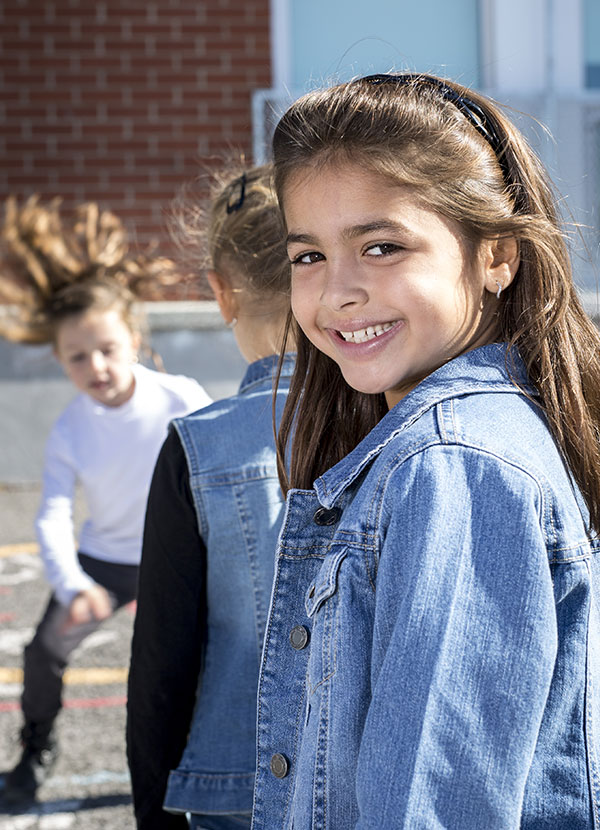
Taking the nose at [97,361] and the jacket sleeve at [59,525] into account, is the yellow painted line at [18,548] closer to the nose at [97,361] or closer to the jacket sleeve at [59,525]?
the jacket sleeve at [59,525]

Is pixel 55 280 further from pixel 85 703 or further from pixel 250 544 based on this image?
pixel 250 544

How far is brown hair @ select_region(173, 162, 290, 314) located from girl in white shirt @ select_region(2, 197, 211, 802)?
1.02 metres

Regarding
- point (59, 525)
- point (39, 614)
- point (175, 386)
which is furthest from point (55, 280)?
point (39, 614)

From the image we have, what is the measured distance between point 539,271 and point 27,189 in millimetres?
6476

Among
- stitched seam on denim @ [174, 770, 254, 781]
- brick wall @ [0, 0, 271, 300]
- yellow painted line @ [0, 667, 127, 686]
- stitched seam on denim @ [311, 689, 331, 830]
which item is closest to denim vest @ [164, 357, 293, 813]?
stitched seam on denim @ [174, 770, 254, 781]

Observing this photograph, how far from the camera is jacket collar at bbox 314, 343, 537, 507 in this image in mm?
1148

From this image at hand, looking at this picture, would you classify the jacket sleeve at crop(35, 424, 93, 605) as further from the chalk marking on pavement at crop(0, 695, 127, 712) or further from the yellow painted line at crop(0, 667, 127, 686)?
the yellow painted line at crop(0, 667, 127, 686)

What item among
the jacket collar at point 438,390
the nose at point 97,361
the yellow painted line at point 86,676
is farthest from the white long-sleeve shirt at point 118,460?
the jacket collar at point 438,390

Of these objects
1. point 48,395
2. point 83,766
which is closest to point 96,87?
point 48,395

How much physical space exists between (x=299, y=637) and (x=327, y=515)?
6.5 inches

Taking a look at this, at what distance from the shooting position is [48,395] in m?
6.92

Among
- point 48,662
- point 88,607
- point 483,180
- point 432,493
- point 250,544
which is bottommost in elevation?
point 48,662

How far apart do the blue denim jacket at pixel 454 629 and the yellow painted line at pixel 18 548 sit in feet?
15.0

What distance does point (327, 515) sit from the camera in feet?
4.17
